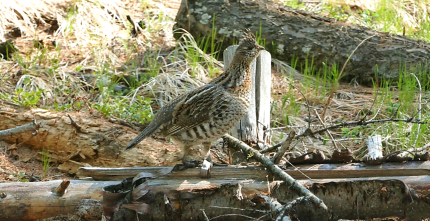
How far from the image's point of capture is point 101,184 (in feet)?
13.7

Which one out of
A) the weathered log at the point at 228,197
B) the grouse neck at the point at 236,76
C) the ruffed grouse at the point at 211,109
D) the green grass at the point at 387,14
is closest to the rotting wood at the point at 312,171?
the weathered log at the point at 228,197

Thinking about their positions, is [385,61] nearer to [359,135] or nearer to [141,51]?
[359,135]

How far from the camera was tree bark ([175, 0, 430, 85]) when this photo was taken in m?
7.46

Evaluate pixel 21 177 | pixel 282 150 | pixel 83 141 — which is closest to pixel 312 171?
pixel 282 150

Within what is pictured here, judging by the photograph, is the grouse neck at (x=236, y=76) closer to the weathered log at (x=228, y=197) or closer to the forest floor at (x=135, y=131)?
the forest floor at (x=135, y=131)

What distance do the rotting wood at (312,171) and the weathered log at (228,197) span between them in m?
0.06

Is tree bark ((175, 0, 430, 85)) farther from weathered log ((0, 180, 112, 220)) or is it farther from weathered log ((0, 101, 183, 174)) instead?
weathered log ((0, 180, 112, 220))

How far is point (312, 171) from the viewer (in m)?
4.11

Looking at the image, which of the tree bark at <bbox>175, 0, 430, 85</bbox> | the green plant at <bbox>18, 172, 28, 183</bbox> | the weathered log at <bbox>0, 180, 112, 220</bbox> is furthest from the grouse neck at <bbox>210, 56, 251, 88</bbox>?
the tree bark at <bbox>175, 0, 430, 85</bbox>

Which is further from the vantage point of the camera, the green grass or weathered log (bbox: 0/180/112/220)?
the green grass

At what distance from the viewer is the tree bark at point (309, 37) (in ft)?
24.5

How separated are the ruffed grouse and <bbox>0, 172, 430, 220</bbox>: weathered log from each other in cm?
46

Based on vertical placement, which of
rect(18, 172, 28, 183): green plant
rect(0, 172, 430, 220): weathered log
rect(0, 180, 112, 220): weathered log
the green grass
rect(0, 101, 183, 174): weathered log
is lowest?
rect(18, 172, 28, 183): green plant

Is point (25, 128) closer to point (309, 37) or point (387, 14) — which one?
point (309, 37)
